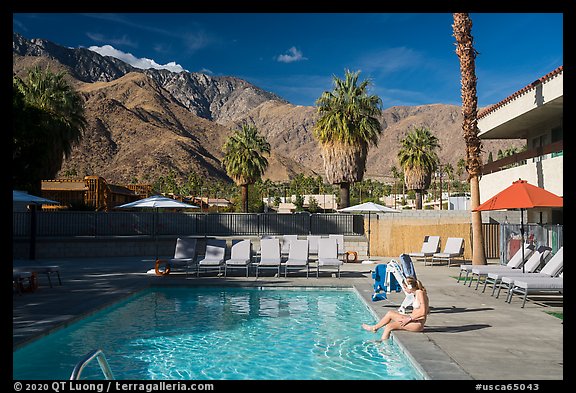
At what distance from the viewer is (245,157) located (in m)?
41.7

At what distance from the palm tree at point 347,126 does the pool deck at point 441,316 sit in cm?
1214

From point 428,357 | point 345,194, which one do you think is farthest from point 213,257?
point 345,194

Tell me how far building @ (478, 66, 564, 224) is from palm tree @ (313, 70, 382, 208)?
20.3ft

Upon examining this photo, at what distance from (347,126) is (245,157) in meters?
15.4

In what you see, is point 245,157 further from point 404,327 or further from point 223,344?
point 404,327

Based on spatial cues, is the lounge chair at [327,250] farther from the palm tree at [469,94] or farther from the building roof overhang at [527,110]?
the building roof overhang at [527,110]

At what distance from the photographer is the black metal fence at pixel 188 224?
22.9 metres

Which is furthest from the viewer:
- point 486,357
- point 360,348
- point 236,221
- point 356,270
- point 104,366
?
point 236,221

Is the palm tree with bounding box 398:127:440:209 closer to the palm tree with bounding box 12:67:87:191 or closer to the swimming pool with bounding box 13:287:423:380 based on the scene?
the palm tree with bounding box 12:67:87:191

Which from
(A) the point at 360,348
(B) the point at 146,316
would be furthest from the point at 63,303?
(A) the point at 360,348

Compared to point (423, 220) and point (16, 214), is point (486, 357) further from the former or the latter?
point (16, 214)

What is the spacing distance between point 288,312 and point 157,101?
175 meters

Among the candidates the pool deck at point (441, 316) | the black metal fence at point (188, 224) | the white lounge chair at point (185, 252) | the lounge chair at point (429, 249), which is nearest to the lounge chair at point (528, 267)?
the pool deck at point (441, 316)
